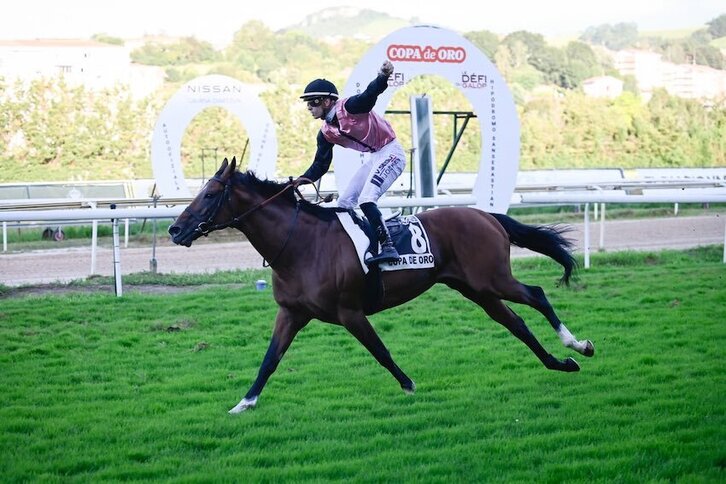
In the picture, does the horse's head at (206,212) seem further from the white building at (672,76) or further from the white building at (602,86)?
the white building at (602,86)

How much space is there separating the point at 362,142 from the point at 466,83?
6170 millimetres

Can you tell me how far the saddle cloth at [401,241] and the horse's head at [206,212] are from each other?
76cm

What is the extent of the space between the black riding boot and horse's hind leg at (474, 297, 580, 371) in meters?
0.80

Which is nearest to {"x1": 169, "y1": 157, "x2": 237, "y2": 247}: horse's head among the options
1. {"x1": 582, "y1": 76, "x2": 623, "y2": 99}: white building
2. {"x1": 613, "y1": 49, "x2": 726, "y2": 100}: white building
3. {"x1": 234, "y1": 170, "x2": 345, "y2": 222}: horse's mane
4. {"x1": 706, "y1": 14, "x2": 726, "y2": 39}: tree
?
{"x1": 234, "y1": 170, "x2": 345, "y2": 222}: horse's mane

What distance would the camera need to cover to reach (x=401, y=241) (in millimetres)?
6246

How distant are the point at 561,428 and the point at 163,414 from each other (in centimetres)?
233

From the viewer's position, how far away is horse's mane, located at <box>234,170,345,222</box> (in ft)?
19.9

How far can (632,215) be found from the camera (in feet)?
67.5

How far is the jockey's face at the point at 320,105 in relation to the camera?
609cm

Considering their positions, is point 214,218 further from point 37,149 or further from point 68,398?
point 37,149

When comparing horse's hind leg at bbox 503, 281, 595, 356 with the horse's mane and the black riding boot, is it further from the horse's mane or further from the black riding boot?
the horse's mane

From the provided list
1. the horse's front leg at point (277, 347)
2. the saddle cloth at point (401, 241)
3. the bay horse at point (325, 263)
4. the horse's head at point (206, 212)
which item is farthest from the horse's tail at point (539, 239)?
the horse's head at point (206, 212)

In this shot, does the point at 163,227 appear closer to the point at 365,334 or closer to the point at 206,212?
the point at 206,212

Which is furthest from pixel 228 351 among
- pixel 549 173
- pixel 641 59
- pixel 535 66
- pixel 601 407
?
pixel 641 59
